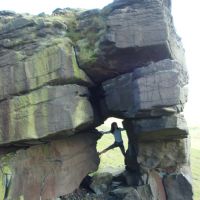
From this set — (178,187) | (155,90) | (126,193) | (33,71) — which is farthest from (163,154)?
(33,71)

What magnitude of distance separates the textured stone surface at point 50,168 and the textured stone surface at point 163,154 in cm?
423

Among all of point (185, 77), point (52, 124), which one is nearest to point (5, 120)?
point (52, 124)

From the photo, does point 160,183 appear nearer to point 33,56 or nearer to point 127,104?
point 127,104

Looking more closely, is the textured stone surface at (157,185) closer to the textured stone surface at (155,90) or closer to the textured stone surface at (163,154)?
the textured stone surface at (163,154)

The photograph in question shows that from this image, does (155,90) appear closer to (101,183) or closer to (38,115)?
(38,115)

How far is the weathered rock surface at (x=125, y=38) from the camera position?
68.5 ft

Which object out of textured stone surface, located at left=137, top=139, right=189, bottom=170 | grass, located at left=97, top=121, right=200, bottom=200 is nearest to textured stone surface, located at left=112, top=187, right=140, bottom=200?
textured stone surface, located at left=137, top=139, right=189, bottom=170

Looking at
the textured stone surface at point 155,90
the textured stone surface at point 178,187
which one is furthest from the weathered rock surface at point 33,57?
the textured stone surface at point 178,187

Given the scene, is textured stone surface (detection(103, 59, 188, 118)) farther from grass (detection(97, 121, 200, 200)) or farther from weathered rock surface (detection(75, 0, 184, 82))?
grass (detection(97, 121, 200, 200))

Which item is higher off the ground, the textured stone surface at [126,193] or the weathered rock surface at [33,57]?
the weathered rock surface at [33,57]

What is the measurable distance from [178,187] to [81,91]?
9.45 meters

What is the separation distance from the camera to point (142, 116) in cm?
2162

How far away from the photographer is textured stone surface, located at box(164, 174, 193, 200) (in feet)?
76.3

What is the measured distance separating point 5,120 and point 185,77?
13.1 meters
